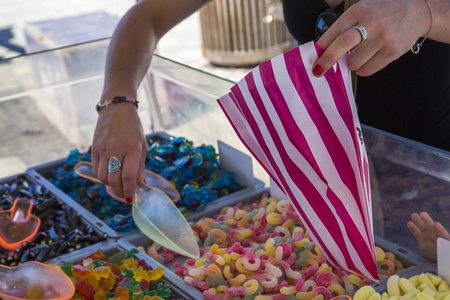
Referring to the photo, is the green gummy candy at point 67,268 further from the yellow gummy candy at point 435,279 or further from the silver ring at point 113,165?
the yellow gummy candy at point 435,279

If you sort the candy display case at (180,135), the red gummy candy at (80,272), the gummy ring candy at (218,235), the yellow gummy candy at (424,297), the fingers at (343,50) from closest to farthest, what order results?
the fingers at (343,50)
the yellow gummy candy at (424,297)
the candy display case at (180,135)
the red gummy candy at (80,272)
the gummy ring candy at (218,235)

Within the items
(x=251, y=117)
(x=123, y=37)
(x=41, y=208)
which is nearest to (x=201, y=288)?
(x=251, y=117)

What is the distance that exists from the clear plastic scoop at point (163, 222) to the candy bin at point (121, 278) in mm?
65

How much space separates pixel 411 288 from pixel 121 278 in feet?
2.00

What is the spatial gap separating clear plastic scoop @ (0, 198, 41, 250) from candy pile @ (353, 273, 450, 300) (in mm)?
917

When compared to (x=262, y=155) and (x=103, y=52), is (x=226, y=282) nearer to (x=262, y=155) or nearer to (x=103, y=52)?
(x=262, y=155)

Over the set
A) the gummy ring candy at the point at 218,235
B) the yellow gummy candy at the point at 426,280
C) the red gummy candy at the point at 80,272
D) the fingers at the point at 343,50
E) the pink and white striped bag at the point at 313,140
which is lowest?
the red gummy candy at the point at 80,272

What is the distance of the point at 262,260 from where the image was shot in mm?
1258

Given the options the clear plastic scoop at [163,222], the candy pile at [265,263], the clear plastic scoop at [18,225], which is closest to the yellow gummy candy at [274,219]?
the candy pile at [265,263]

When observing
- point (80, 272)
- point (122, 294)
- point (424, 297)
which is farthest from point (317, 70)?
point (80, 272)

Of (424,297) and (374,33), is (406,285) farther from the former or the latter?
(374,33)

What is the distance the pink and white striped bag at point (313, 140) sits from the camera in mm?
851

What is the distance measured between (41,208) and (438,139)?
1.10m

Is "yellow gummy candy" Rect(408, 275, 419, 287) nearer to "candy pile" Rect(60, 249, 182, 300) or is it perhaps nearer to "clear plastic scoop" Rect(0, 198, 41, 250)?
"candy pile" Rect(60, 249, 182, 300)
